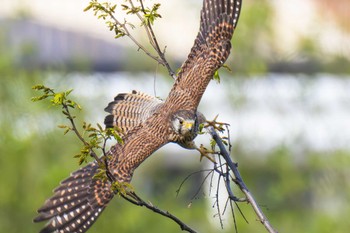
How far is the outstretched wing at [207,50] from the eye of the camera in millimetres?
7859

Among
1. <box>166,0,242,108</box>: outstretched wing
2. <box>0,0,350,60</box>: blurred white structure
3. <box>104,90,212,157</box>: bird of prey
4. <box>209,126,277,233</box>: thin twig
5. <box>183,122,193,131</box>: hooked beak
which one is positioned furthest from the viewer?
<box>0,0,350,60</box>: blurred white structure

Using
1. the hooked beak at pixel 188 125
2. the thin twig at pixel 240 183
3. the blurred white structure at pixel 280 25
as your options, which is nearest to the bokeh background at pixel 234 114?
the blurred white structure at pixel 280 25

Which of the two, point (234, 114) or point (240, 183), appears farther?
point (234, 114)

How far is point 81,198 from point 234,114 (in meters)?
12.4

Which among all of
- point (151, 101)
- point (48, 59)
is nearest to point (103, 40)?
point (48, 59)

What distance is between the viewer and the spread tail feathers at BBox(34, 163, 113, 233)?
7879 millimetres

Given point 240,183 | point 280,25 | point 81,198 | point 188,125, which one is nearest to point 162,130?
point 188,125

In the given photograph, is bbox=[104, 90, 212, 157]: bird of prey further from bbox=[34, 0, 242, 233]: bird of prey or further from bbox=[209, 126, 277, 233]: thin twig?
bbox=[209, 126, 277, 233]: thin twig

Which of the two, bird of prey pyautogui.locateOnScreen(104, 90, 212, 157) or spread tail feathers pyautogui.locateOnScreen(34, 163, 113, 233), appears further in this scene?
bird of prey pyautogui.locateOnScreen(104, 90, 212, 157)

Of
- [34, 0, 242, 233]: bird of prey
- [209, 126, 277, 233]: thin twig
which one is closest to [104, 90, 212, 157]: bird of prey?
[34, 0, 242, 233]: bird of prey

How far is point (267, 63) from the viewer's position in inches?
802

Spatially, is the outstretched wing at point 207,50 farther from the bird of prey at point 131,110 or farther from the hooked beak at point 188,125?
the bird of prey at point 131,110

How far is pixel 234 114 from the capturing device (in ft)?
66.8

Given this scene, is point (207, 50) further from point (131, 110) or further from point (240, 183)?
point (240, 183)
